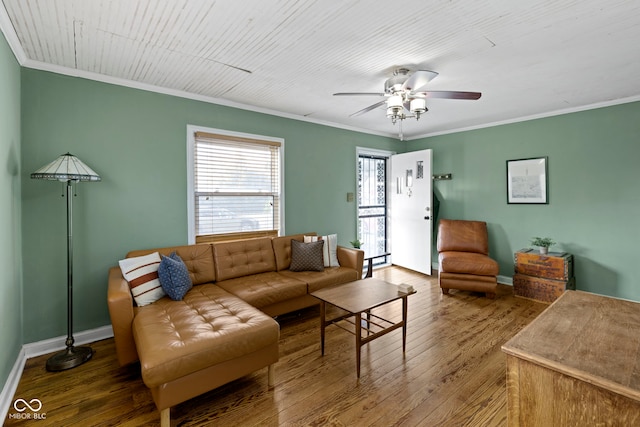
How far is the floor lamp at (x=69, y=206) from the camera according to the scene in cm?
222

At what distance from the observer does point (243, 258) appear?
329 cm

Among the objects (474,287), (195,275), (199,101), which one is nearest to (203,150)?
(199,101)

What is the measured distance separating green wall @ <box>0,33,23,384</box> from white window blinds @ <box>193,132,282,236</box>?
4.62 ft

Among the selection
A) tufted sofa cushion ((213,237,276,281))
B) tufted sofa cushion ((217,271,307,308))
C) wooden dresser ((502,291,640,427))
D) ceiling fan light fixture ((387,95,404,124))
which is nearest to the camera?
wooden dresser ((502,291,640,427))

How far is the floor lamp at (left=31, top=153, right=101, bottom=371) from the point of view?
2217 millimetres

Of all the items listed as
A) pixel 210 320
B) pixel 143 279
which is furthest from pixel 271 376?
pixel 143 279

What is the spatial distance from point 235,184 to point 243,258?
924 mm

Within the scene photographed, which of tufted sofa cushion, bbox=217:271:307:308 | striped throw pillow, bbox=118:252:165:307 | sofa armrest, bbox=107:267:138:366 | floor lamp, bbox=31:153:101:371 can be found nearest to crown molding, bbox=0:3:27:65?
floor lamp, bbox=31:153:101:371

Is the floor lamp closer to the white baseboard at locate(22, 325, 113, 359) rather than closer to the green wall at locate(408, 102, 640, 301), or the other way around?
the white baseboard at locate(22, 325, 113, 359)

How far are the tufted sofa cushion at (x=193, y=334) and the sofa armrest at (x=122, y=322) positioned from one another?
Result: 0.08 metres

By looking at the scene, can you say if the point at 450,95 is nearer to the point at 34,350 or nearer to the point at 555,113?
the point at 555,113

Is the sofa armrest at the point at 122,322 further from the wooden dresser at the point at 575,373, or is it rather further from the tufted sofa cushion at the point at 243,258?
the wooden dresser at the point at 575,373

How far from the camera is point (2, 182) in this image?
6.43ft

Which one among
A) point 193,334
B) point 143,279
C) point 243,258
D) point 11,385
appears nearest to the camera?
point 193,334
